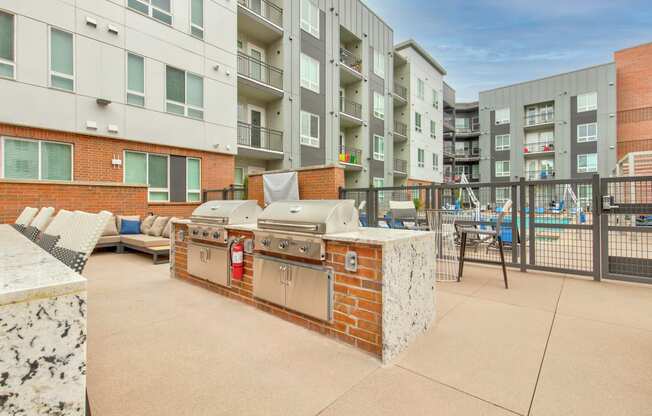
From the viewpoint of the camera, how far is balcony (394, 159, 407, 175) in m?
21.7

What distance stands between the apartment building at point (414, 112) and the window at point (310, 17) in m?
7.89

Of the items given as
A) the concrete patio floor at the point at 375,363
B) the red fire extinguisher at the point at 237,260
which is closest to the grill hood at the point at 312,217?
the red fire extinguisher at the point at 237,260

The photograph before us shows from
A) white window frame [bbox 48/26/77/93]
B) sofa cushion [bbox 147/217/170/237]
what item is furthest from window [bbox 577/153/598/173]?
white window frame [bbox 48/26/77/93]

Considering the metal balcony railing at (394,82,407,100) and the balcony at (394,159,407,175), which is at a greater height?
the metal balcony railing at (394,82,407,100)

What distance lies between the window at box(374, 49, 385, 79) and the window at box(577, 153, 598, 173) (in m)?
18.1

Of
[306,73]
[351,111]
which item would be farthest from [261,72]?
[351,111]

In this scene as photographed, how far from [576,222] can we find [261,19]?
42.1 ft

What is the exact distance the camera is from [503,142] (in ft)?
96.2

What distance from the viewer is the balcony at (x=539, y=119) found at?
27.0m

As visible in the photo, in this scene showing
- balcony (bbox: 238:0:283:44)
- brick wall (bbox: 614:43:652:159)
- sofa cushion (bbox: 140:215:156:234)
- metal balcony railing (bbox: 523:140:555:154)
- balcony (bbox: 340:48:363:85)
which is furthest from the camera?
metal balcony railing (bbox: 523:140:555:154)

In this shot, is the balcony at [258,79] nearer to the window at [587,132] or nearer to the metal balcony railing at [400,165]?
the metal balcony railing at [400,165]

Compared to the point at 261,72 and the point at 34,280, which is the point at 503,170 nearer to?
the point at 261,72

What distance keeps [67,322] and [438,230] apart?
4.22 metres

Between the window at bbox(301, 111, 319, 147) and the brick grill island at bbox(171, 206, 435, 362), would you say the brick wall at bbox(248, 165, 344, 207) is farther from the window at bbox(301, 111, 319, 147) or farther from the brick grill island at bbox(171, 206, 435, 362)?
the window at bbox(301, 111, 319, 147)
